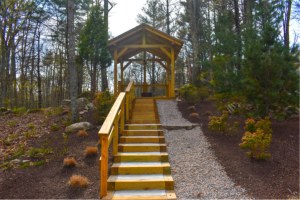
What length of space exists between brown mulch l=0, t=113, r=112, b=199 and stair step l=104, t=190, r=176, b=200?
43cm

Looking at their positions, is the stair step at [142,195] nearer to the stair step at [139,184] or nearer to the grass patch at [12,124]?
Result: the stair step at [139,184]

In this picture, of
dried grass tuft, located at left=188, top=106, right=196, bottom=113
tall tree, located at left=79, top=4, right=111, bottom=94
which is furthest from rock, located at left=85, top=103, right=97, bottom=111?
dried grass tuft, located at left=188, top=106, right=196, bottom=113

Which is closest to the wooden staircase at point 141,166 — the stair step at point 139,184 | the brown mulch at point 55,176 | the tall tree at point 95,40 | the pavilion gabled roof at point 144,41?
the stair step at point 139,184

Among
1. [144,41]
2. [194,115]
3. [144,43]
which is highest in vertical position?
[144,41]

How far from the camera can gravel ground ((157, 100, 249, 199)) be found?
4.94 m

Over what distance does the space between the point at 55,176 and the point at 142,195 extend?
7.08ft

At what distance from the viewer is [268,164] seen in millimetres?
5871

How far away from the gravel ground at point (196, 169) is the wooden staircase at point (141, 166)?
29cm

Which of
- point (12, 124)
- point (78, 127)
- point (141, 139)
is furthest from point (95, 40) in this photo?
point (141, 139)

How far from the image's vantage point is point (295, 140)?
7332 mm

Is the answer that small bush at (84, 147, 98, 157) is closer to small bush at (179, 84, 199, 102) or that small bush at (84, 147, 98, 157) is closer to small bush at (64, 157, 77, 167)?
small bush at (64, 157, 77, 167)

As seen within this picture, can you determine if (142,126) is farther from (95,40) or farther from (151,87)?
(151,87)

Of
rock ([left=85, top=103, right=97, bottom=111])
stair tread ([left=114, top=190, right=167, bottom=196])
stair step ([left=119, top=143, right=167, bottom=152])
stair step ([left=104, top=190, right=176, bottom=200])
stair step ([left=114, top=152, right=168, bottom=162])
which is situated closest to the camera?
stair step ([left=104, top=190, right=176, bottom=200])

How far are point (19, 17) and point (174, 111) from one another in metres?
11.6
